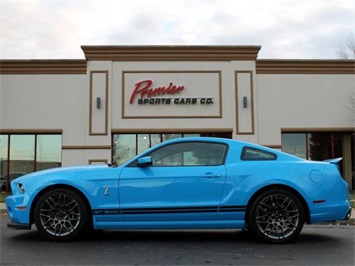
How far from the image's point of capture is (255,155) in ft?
20.1

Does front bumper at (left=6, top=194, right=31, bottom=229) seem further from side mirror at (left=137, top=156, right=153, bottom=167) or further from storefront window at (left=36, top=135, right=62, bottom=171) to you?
storefront window at (left=36, top=135, right=62, bottom=171)

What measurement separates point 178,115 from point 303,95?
547cm

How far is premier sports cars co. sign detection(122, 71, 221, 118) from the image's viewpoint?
57.8 feet

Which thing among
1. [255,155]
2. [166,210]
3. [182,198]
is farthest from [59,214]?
[255,155]

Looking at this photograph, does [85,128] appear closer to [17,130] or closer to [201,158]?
[17,130]

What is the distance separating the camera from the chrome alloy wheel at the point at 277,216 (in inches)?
230

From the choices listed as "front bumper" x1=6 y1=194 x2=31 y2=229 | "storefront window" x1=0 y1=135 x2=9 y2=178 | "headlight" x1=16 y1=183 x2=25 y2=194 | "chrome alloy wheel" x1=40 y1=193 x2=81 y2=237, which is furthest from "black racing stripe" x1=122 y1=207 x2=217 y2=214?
"storefront window" x1=0 y1=135 x2=9 y2=178

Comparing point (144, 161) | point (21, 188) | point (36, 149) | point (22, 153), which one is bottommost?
point (21, 188)

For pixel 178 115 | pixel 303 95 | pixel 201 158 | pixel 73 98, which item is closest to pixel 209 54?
pixel 178 115

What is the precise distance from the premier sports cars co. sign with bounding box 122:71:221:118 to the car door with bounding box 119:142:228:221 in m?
11.7

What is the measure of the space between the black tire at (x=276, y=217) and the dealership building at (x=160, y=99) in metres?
11.7

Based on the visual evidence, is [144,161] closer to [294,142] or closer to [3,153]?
[294,142]

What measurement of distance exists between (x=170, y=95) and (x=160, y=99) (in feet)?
1.52

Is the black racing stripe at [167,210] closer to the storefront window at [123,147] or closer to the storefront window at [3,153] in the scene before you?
the storefront window at [123,147]
